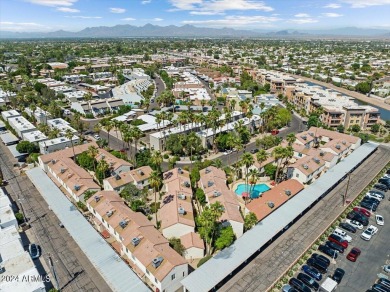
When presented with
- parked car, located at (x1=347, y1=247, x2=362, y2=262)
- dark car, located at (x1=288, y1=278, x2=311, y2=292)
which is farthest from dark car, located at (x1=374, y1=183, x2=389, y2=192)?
dark car, located at (x1=288, y1=278, x2=311, y2=292)

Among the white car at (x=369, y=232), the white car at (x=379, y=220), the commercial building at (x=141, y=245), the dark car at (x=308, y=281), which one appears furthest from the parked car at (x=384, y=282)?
the commercial building at (x=141, y=245)

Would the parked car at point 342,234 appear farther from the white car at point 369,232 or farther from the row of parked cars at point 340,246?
the white car at point 369,232

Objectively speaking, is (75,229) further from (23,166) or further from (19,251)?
(23,166)

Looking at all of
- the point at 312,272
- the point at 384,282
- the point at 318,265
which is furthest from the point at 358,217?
the point at 312,272

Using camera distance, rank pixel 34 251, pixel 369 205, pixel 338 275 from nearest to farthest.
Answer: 1. pixel 338 275
2. pixel 34 251
3. pixel 369 205

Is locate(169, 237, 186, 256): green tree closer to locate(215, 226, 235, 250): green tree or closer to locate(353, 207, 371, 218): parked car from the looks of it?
locate(215, 226, 235, 250): green tree

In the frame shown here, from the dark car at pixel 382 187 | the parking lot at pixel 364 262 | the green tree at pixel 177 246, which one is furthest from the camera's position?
the dark car at pixel 382 187

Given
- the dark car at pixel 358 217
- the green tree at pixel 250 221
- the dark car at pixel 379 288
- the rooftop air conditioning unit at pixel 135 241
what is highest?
the rooftop air conditioning unit at pixel 135 241

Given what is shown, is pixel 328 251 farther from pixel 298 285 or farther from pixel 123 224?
pixel 123 224
